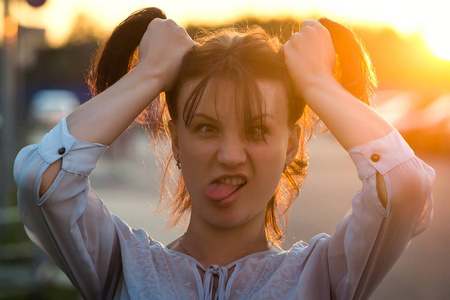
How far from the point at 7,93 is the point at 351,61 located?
577cm

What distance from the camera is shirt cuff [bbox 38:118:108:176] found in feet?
7.14

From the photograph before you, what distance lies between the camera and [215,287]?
→ 2.40 metres

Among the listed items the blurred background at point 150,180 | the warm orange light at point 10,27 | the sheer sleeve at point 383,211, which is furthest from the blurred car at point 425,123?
the sheer sleeve at point 383,211

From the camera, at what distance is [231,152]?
2.29m

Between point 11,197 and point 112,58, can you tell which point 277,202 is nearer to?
point 112,58

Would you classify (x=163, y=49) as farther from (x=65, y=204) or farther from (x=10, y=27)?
(x=10, y=27)

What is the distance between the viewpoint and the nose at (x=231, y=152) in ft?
7.49

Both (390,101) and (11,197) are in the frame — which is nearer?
(11,197)

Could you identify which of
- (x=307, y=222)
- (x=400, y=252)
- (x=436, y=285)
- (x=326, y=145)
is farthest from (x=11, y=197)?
(x=326, y=145)

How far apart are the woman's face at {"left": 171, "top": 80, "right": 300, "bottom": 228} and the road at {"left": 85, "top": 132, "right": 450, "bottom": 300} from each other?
1.34 meters

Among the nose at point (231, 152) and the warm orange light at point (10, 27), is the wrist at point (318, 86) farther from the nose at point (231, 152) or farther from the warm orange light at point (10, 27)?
the warm orange light at point (10, 27)

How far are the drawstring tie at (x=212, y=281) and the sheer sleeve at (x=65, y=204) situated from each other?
0.35 m

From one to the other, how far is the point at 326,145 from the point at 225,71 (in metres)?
26.4

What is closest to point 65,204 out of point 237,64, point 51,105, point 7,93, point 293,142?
point 237,64
